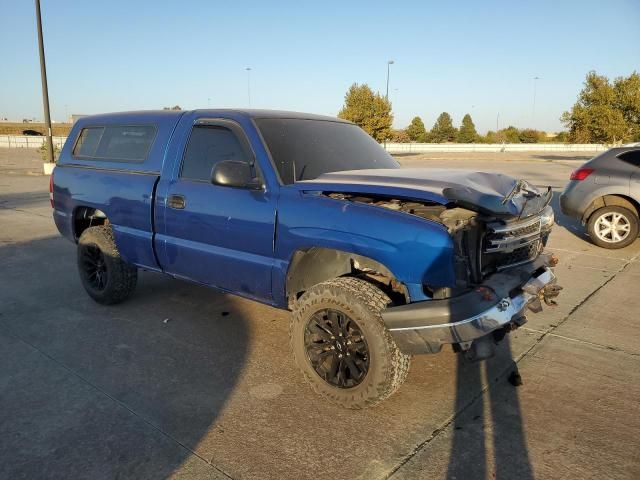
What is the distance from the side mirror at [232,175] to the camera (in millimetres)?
3410

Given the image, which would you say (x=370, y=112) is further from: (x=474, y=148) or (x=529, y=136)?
(x=529, y=136)

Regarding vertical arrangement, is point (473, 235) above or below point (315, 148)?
below

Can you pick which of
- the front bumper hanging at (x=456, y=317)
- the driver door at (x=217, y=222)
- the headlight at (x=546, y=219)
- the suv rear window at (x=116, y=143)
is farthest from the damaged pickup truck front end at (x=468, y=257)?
the suv rear window at (x=116, y=143)

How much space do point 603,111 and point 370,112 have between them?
16967mm

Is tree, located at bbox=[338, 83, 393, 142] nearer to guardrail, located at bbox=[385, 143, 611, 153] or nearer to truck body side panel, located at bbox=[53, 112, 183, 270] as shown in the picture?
guardrail, located at bbox=[385, 143, 611, 153]

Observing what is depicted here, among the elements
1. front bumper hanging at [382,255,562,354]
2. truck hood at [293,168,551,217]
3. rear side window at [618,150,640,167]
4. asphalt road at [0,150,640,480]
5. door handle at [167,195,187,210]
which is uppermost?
rear side window at [618,150,640,167]

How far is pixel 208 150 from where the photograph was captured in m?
4.02

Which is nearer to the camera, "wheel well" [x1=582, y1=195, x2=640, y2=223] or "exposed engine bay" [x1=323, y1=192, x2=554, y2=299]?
"exposed engine bay" [x1=323, y1=192, x2=554, y2=299]

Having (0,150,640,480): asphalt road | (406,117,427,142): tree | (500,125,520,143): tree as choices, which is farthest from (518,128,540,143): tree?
(0,150,640,480): asphalt road

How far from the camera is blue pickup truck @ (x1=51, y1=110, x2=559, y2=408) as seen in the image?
283 centimetres

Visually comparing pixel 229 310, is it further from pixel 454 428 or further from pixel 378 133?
pixel 378 133

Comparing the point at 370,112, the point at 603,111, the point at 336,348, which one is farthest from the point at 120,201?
the point at 603,111

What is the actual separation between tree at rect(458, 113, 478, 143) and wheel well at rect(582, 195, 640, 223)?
7384 centimetres

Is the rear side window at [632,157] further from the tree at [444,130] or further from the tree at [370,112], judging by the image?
the tree at [444,130]
